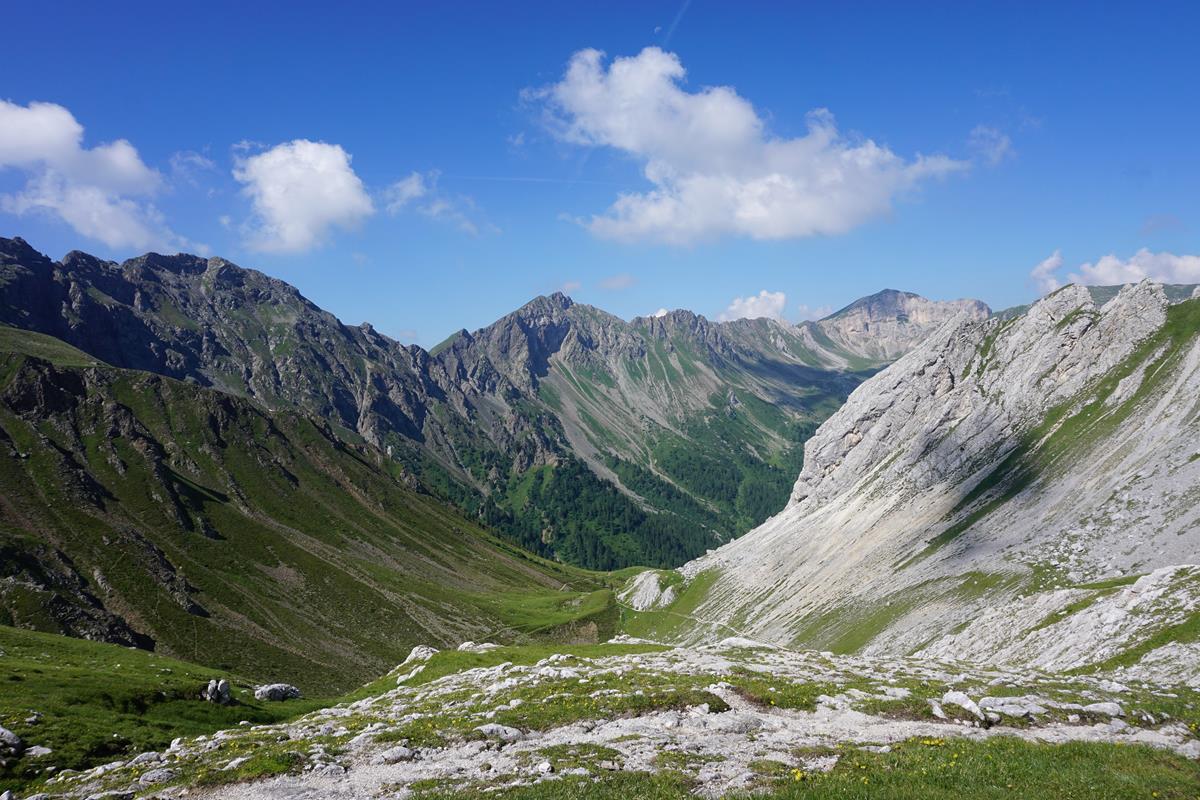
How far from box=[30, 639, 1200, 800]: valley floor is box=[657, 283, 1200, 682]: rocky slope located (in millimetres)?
23247

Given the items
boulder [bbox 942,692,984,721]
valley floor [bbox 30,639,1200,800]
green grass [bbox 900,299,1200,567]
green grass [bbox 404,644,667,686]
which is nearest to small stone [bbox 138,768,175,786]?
valley floor [bbox 30,639,1200,800]

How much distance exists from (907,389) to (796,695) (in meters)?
184

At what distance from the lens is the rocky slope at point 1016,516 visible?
67.7m

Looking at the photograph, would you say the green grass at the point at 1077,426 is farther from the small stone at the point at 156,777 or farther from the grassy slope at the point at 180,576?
the small stone at the point at 156,777

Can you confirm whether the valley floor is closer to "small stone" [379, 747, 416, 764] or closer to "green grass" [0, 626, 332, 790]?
"small stone" [379, 747, 416, 764]

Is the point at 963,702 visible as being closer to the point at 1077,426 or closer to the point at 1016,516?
the point at 1016,516

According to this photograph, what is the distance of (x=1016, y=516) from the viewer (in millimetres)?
113250

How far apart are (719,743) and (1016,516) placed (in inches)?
4300

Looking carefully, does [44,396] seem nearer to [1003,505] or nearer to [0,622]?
[0,622]

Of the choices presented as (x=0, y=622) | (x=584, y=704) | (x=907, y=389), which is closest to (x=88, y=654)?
(x=0, y=622)

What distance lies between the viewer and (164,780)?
82.0 feet

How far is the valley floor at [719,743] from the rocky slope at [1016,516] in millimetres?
23247

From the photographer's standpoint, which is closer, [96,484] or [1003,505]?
[1003,505]

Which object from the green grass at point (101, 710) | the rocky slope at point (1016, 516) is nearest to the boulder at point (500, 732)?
the green grass at point (101, 710)
